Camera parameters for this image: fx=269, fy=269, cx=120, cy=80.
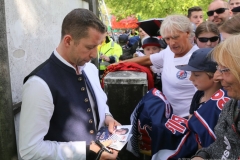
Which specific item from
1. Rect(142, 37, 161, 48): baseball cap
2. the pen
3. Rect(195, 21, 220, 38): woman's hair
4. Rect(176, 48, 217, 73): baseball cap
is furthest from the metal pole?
Rect(142, 37, 161, 48): baseball cap

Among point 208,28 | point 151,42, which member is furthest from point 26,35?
point 151,42

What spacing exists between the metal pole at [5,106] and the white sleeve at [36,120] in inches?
5.1

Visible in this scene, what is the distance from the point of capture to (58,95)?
5.64 ft

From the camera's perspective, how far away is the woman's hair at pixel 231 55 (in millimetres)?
1563

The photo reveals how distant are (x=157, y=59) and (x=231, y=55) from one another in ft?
5.66

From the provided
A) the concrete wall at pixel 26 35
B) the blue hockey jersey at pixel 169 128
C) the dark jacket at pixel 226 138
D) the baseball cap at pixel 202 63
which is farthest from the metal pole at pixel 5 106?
the baseball cap at pixel 202 63

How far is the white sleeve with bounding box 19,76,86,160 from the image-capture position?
162 cm

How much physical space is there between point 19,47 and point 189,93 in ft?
5.42

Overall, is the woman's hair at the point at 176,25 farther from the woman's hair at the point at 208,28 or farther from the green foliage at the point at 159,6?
the green foliage at the point at 159,6

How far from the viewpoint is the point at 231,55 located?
1583 mm

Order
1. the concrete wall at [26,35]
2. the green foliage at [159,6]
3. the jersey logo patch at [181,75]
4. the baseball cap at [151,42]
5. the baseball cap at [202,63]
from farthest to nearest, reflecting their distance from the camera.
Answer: the green foliage at [159,6] → the baseball cap at [151,42] → the jersey logo patch at [181,75] → the baseball cap at [202,63] → the concrete wall at [26,35]

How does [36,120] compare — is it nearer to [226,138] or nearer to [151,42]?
[226,138]

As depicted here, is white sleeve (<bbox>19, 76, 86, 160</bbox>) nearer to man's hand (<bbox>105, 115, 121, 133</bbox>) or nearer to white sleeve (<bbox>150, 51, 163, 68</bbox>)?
man's hand (<bbox>105, 115, 121, 133</bbox>)

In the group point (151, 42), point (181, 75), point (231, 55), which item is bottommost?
point (181, 75)
